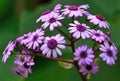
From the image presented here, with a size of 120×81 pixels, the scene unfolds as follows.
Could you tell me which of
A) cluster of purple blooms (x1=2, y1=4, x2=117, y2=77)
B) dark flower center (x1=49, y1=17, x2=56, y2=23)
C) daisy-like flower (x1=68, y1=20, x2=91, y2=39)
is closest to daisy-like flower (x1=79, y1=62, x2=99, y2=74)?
cluster of purple blooms (x1=2, y1=4, x2=117, y2=77)

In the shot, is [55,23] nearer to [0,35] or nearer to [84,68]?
[84,68]

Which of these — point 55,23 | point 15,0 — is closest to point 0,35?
point 15,0

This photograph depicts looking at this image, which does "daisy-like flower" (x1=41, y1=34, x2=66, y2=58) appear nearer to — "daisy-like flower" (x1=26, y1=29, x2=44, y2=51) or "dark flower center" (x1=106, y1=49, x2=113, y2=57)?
"daisy-like flower" (x1=26, y1=29, x2=44, y2=51)

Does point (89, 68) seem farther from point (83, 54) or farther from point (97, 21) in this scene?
→ point (97, 21)

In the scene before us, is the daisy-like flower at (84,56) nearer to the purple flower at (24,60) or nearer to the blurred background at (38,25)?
the purple flower at (24,60)

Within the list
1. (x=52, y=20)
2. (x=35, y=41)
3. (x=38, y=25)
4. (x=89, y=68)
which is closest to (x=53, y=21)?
(x=52, y=20)

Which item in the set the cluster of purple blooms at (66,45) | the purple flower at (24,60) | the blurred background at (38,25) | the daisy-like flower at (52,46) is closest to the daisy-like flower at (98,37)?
the cluster of purple blooms at (66,45)
